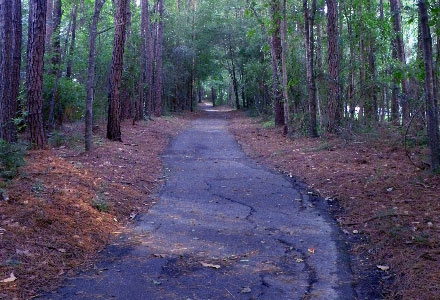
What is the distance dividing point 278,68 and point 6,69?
42.6 ft

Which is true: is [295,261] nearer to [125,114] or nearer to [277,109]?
[277,109]

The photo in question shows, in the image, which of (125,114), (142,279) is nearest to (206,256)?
(142,279)

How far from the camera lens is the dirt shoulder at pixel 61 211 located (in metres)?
5.70

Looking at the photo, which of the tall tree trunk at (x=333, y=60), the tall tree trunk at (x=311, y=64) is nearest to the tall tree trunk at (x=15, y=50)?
the tall tree trunk at (x=311, y=64)

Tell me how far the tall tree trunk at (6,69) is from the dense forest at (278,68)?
3 cm

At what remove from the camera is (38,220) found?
22.9ft

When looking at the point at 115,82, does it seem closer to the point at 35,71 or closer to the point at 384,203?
the point at 35,71

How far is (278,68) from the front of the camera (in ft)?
76.8

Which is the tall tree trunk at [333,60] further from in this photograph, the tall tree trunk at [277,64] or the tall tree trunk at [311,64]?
the tall tree trunk at [277,64]

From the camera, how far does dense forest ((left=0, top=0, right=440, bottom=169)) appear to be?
1241 centimetres

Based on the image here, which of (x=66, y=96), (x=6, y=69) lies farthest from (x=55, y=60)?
(x=6, y=69)

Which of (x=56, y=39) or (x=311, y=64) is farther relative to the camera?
(x=56, y=39)

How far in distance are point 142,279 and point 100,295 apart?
575 mm

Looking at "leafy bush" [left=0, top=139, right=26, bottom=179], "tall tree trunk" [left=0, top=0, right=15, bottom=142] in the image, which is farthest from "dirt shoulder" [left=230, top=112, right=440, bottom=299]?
"tall tree trunk" [left=0, top=0, right=15, bottom=142]
